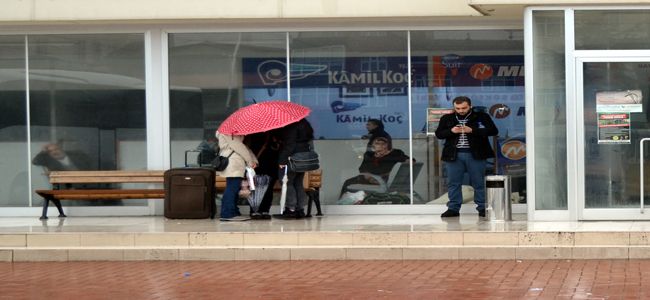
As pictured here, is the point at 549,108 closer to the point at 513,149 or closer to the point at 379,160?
the point at 513,149

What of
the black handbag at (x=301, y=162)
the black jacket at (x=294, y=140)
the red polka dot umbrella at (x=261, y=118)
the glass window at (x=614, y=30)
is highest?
the glass window at (x=614, y=30)

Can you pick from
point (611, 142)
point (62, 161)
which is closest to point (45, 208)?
point (62, 161)

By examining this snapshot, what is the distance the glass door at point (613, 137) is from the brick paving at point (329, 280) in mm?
2431

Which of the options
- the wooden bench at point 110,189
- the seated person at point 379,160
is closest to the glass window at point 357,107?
the seated person at point 379,160

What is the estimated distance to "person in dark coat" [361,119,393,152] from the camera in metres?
16.7

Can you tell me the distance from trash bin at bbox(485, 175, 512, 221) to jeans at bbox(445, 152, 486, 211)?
2.11 feet

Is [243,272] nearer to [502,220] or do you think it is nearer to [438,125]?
[502,220]

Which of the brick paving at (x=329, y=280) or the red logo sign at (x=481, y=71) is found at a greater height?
the red logo sign at (x=481, y=71)

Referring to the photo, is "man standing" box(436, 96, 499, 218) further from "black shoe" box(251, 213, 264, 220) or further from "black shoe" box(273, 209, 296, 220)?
"black shoe" box(251, 213, 264, 220)

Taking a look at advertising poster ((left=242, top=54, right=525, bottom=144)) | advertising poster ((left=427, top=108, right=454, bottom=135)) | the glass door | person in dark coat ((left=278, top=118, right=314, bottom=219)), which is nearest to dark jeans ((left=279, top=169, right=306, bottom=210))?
person in dark coat ((left=278, top=118, right=314, bottom=219))

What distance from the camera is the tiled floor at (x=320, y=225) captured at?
535 inches

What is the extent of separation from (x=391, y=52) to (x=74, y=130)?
4.57 metres

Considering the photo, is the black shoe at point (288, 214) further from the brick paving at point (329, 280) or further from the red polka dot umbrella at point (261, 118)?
the brick paving at point (329, 280)

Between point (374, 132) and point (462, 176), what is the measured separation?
1838 millimetres
